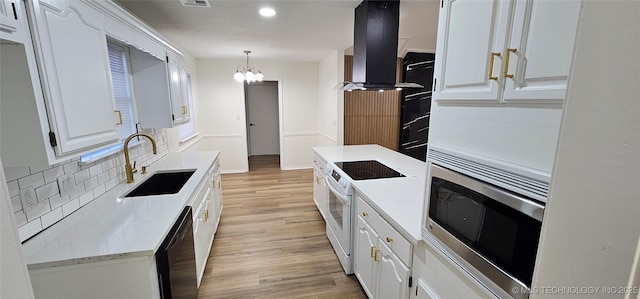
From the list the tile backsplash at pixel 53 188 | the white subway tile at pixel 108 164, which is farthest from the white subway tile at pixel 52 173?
the white subway tile at pixel 108 164

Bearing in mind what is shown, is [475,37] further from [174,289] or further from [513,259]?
[174,289]

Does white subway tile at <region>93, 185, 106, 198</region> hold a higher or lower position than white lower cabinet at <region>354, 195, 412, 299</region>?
higher

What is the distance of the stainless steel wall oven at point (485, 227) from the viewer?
77 centimetres

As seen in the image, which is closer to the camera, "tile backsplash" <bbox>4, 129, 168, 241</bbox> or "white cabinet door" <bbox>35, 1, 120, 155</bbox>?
"white cabinet door" <bbox>35, 1, 120, 155</bbox>

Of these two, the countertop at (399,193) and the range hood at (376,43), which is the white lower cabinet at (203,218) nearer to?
the countertop at (399,193)

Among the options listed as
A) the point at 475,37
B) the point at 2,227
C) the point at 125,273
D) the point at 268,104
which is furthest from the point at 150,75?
the point at 268,104

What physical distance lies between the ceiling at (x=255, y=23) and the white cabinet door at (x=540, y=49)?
5.67 ft

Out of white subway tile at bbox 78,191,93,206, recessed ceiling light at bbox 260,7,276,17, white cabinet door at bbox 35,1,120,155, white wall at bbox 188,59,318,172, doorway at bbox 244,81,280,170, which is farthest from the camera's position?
doorway at bbox 244,81,280,170

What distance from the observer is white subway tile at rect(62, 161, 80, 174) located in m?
1.56

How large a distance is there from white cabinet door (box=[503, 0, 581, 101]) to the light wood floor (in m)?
1.95

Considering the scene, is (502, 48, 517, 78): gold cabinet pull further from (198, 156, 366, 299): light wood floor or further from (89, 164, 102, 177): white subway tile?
(89, 164, 102, 177): white subway tile

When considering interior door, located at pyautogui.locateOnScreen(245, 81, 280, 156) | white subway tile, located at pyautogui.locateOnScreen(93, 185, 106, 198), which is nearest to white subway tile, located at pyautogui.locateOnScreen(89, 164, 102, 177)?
white subway tile, located at pyautogui.locateOnScreen(93, 185, 106, 198)

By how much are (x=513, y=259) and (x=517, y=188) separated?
24 cm

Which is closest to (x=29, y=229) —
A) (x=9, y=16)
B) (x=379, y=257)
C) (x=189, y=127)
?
(x=9, y=16)
